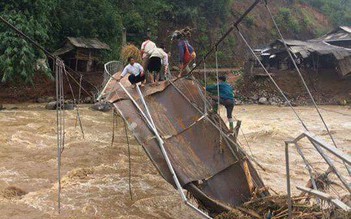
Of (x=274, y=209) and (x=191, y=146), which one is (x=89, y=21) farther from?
(x=274, y=209)

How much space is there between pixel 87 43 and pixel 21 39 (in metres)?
3.44

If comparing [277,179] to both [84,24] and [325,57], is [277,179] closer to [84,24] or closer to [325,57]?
[84,24]

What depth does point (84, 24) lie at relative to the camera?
683 inches

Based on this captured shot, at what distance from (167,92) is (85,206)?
2.21 meters

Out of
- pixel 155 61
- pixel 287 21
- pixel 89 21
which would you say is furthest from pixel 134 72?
pixel 287 21

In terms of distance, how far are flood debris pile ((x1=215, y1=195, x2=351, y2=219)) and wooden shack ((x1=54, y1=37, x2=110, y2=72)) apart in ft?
45.4

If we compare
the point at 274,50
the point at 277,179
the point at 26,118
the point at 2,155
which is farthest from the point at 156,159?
the point at 274,50

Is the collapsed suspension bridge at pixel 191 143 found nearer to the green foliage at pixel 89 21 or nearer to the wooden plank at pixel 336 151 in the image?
the wooden plank at pixel 336 151

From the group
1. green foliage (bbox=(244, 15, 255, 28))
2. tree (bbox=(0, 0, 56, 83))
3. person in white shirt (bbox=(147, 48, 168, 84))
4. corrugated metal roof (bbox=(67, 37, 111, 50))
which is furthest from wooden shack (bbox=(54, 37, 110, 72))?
green foliage (bbox=(244, 15, 255, 28))

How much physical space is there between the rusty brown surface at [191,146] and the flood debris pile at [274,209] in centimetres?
26

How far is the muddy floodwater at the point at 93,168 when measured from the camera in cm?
530

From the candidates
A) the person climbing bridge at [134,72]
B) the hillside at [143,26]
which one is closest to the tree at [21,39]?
the hillside at [143,26]

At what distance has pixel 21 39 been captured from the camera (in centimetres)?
1370

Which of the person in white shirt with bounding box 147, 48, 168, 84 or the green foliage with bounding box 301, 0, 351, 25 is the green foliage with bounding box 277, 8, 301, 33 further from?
the person in white shirt with bounding box 147, 48, 168, 84
